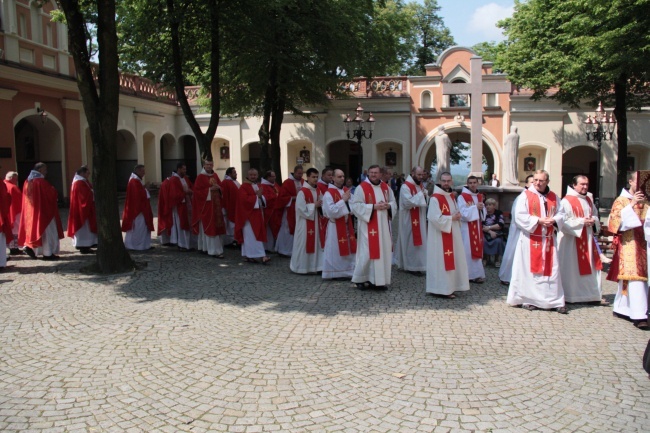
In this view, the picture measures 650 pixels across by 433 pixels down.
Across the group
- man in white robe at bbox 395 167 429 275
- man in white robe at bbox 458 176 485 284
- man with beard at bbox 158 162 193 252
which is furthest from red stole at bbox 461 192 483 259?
man with beard at bbox 158 162 193 252

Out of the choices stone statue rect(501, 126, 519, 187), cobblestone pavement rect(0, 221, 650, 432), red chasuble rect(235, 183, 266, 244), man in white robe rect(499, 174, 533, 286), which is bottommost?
cobblestone pavement rect(0, 221, 650, 432)

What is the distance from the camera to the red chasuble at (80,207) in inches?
464

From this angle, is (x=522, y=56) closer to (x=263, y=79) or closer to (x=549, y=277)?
(x=263, y=79)

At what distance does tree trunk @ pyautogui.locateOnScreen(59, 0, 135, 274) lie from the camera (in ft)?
30.3

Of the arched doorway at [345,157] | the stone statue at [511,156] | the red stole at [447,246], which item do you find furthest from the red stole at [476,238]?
the arched doorway at [345,157]

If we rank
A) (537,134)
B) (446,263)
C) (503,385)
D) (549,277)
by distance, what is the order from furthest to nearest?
(537,134) → (446,263) → (549,277) → (503,385)

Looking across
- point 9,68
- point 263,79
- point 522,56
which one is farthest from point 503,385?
point 522,56

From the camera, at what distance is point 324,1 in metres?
16.3

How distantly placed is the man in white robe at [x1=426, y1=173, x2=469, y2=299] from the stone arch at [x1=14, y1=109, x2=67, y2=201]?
17511mm

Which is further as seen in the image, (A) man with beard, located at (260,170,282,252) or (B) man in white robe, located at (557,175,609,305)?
(A) man with beard, located at (260,170,282,252)

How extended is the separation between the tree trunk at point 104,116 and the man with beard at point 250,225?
239 cm

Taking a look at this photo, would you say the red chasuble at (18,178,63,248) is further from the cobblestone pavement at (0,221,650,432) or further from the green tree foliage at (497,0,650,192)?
the green tree foliage at (497,0,650,192)

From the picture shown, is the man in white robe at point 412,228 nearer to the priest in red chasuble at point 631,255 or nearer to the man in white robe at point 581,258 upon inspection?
the man in white robe at point 581,258

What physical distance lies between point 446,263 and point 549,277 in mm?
1437
